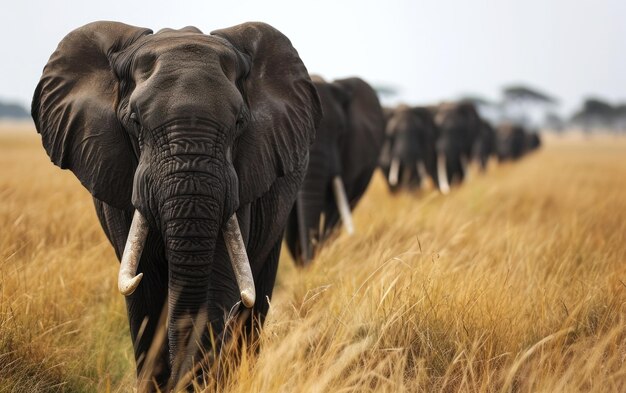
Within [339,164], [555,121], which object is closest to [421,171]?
[339,164]

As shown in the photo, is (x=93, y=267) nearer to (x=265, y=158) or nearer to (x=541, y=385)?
(x=265, y=158)

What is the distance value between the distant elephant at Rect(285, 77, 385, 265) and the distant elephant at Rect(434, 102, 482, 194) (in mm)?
7908

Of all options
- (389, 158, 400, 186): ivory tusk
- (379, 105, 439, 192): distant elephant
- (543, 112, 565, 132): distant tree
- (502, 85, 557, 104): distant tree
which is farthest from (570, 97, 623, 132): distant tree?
(389, 158, 400, 186): ivory tusk

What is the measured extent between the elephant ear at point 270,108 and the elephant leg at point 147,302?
0.50 meters

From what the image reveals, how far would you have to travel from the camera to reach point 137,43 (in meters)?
3.82

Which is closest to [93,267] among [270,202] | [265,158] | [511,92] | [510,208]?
[270,202]

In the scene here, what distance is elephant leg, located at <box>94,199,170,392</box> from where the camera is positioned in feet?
12.6

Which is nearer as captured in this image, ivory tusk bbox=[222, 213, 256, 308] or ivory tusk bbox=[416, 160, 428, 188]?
ivory tusk bbox=[222, 213, 256, 308]

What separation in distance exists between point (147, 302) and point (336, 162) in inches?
174

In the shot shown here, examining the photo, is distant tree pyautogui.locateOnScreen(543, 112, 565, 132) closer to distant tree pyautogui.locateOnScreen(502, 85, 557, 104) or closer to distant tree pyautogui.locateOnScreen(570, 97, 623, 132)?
distant tree pyautogui.locateOnScreen(570, 97, 623, 132)

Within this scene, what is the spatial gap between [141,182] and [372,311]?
1.27 m

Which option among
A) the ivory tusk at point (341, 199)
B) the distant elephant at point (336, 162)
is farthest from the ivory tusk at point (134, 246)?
the ivory tusk at point (341, 199)

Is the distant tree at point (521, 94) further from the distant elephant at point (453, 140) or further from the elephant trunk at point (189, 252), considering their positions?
the elephant trunk at point (189, 252)

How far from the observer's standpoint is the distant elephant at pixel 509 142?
35.7m
